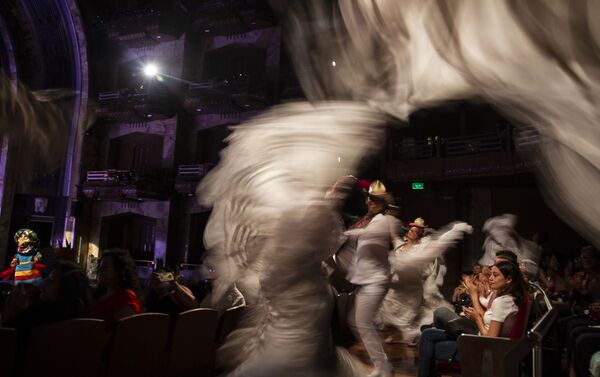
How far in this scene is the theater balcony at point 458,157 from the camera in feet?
40.0

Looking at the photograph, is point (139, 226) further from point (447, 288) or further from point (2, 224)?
point (447, 288)

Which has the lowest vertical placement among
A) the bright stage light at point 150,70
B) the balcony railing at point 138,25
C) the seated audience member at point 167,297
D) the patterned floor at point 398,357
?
the patterned floor at point 398,357

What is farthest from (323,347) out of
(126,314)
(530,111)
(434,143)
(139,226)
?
(139,226)

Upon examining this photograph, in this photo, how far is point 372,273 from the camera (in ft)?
11.8

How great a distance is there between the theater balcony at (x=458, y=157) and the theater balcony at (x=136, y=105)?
312 inches

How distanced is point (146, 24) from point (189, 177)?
5670mm

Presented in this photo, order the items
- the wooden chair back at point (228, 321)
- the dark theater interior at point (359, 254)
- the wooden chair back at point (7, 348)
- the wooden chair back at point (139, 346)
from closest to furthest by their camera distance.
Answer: the dark theater interior at point (359, 254) → the wooden chair back at point (7, 348) → the wooden chair back at point (139, 346) → the wooden chair back at point (228, 321)

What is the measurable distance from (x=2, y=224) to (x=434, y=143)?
42.8 feet

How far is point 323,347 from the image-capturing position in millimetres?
2305

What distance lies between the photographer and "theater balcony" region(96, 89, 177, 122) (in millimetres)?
16531

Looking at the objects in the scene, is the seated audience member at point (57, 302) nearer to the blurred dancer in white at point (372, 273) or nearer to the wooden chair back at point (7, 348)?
→ the wooden chair back at point (7, 348)

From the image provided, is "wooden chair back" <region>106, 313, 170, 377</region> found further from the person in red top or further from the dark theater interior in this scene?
the person in red top

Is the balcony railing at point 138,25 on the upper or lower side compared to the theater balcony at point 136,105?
upper

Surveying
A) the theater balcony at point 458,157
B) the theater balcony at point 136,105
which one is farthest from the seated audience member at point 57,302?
the theater balcony at point 136,105
